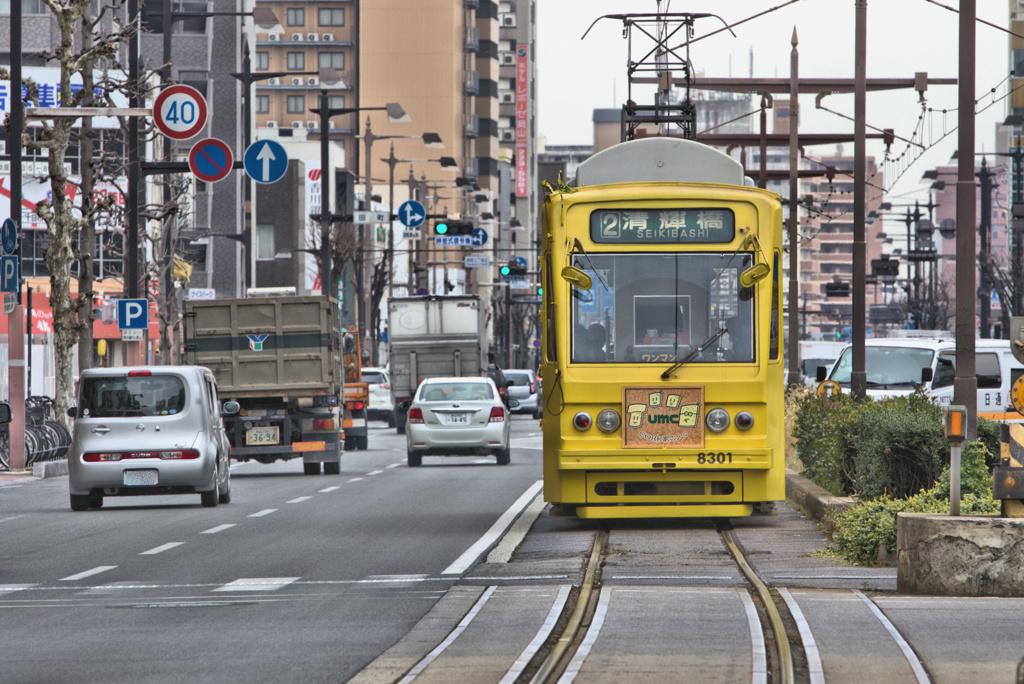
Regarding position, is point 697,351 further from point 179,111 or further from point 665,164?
point 179,111

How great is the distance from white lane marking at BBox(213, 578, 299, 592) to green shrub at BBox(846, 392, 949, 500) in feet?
17.4

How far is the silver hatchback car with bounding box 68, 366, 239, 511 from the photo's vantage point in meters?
21.5

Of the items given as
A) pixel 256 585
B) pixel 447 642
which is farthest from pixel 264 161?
pixel 447 642

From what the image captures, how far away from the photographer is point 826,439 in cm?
1914

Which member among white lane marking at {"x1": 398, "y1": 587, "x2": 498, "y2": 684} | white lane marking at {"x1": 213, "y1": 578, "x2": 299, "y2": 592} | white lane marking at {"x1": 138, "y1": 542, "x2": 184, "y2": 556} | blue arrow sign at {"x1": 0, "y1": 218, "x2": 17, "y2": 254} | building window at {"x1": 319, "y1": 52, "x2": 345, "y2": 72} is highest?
building window at {"x1": 319, "y1": 52, "x2": 345, "y2": 72}

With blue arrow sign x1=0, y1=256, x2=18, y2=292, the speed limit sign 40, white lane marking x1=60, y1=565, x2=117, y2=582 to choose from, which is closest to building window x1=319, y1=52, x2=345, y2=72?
blue arrow sign x1=0, y1=256, x2=18, y2=292

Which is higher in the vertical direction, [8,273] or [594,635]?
[8,273]

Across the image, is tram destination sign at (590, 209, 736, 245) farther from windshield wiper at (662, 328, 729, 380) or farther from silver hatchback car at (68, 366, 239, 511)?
silver hatchback car at (68, 366, 239, 511)

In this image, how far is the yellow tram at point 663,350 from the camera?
53.8 ft

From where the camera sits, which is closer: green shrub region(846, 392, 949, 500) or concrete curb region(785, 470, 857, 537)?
green shrub region(846, 392, 949, 500)

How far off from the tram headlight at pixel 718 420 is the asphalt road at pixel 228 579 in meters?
2.46

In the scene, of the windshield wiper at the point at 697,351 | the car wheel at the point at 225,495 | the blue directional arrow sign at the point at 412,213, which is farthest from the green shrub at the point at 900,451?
the blue directional arrow sign at the point at 412,213

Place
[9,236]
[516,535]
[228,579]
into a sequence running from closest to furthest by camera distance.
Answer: [228,579], [516,535], [9,236]

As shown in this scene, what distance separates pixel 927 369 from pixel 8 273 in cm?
1476
